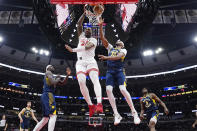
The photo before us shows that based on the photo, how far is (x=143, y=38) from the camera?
17.7 meters

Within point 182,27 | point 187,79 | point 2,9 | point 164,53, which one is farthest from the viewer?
point 164,53

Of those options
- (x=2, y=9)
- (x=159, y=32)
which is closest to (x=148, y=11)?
(x=159, y=32)

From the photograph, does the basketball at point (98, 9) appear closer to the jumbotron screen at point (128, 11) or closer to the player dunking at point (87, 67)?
the player dunking at point (87, 67)

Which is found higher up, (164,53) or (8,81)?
(164,53)

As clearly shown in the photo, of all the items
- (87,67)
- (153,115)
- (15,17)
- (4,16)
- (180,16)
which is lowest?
(153,115)

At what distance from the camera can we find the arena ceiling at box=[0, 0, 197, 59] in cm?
1899

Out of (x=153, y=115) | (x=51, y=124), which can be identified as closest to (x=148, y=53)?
(x=153, y=115)

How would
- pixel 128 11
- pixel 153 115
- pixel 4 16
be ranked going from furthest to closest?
→ pixel 4 16
pixel 128 11
pixel 153 115

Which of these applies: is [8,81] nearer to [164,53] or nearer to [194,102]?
[164,53]

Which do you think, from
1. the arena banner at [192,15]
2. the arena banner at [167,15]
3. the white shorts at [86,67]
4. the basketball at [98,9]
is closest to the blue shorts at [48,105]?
the white shorts at [86,67]

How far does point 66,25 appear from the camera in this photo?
574 inches

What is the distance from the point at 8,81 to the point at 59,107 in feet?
30.8

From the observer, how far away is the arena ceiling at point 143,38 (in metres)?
19.0

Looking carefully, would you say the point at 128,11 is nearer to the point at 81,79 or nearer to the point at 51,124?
the point at 81,79
